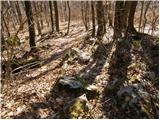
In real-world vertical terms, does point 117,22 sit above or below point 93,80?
above

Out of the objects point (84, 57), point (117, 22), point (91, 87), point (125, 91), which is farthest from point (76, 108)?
point (117, 22)

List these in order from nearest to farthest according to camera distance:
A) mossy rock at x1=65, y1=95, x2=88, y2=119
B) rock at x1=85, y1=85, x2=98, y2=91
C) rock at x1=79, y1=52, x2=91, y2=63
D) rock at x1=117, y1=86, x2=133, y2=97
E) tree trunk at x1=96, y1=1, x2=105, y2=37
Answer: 1. mossy rock at x1=65, y1=95, x2=88, y2=119
2. rock at x1=117, y1=86, x2=133, y2=97
3. rock at x1=85, y1=85, x2=98, y2=91
4. rock at x1=79, y1=52, x2=91, y2=63
5. tree trunk at x1=96, y1=1, x2=105, y2=37

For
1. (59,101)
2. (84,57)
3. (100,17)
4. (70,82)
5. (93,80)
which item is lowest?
(59,101)

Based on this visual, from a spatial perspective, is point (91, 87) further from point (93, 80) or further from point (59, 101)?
point (59, 101)

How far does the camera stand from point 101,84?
9.53 m

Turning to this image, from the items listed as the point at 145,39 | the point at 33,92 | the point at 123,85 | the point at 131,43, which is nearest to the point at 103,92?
the point at 123,85

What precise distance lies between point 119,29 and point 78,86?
444 centimetres

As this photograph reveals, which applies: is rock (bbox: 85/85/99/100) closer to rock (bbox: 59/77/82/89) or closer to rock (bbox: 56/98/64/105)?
rock (bbox: 59/77/82/89)

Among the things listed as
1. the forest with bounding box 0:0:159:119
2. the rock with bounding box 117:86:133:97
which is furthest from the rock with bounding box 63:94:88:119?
the rock with bounding box 117:86:133:97

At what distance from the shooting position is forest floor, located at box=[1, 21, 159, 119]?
8133mm

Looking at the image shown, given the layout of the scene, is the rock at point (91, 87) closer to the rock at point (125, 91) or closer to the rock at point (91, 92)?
the rock at point (91, 92)

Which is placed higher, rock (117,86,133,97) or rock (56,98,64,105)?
rock (117,86,133,97)

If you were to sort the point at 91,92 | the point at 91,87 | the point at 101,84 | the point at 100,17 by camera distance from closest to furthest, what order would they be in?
the point at 91,92 → the point at 91,87 → the point at 101,84 → the point at 100,17

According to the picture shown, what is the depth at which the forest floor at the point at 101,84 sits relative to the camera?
813 centimetres
